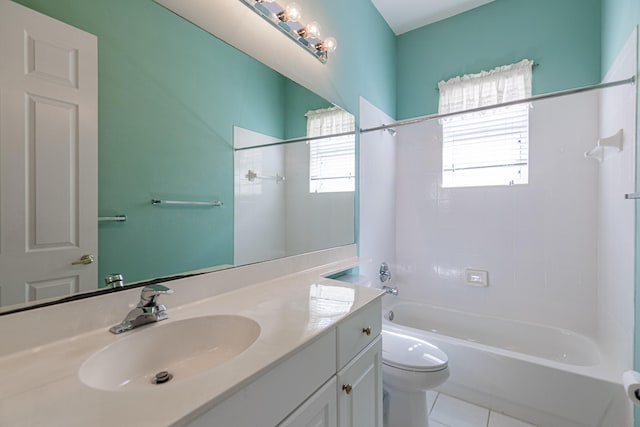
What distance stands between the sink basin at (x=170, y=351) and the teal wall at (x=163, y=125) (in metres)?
0.20

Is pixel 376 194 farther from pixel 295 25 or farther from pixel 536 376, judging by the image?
pixel 536 376

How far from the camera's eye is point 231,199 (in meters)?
1.14

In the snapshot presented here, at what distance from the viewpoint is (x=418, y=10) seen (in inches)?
90.5

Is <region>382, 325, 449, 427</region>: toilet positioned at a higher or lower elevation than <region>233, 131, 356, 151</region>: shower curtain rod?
lower

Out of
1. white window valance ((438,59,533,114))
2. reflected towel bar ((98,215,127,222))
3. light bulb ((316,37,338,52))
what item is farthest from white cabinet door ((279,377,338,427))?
white window valance ((438,59,533,114))

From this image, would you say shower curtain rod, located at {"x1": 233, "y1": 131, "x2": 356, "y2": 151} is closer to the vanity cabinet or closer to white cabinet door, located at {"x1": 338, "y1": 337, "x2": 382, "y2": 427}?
the vanity cabinet

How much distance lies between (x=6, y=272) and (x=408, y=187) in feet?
8.25

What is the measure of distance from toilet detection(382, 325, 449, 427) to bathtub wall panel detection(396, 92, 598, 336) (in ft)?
3.55

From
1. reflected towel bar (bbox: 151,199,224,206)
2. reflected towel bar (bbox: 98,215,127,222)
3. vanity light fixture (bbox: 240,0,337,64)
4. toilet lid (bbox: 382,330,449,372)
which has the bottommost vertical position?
toilet lid (bbox: 382,330,449,372)

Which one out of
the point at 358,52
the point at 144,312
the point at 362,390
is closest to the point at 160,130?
the point at 144,312

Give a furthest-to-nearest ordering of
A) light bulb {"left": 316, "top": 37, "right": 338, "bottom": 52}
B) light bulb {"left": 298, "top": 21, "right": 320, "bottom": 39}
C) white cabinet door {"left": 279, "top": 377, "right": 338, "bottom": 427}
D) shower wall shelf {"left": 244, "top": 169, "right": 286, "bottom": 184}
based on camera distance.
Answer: light bulb {"left": 316, "top": 37, "right": 338, "bottom": 52} → light bulb {"left": 298, "top": 21, "right": 320, "bottom": 39} → shower wall shelf {"left": 244, "top": 169, "right": 286, "bottom": 184} → white cabinet door {"left": 279, "top": 377, "right": 338, "bottom": 427}

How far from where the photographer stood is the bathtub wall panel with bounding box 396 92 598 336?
1916 mm

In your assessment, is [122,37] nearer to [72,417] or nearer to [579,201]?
[72,417]

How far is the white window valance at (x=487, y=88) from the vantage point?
209cm
